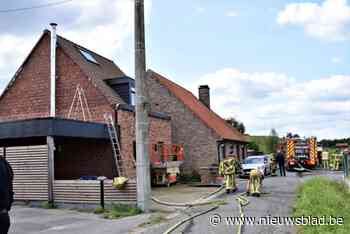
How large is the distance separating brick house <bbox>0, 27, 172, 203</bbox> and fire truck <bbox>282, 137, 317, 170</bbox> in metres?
13.0

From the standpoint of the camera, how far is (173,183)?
24641mm

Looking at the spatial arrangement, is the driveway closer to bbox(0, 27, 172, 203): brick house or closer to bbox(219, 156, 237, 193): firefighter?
bbox(0, 27, 172, 203): brick house

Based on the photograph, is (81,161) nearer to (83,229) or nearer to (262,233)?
(83,229)

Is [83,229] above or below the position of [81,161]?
below

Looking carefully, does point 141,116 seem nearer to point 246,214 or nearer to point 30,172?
point 246,214

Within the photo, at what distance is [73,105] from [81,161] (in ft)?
10.7

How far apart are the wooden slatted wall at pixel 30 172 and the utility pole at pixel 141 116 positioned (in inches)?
147

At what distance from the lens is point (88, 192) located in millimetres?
14289

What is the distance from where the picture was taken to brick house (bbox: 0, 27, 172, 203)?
57.6ft

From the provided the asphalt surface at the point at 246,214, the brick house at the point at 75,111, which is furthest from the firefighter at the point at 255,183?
the brick house at the point at 75,111

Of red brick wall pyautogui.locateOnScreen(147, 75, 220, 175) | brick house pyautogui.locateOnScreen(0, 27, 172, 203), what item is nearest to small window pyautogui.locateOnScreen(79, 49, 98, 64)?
brick house pyautogui.locateOnScreen(0, 27, 172, 203)

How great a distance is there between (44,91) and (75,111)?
2.73 meters

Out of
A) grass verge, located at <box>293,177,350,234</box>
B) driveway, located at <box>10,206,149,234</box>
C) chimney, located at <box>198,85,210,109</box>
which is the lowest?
driveway, located at <box>10,206,149,234</box>

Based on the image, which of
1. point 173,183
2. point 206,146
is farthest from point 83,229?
point 206,146
